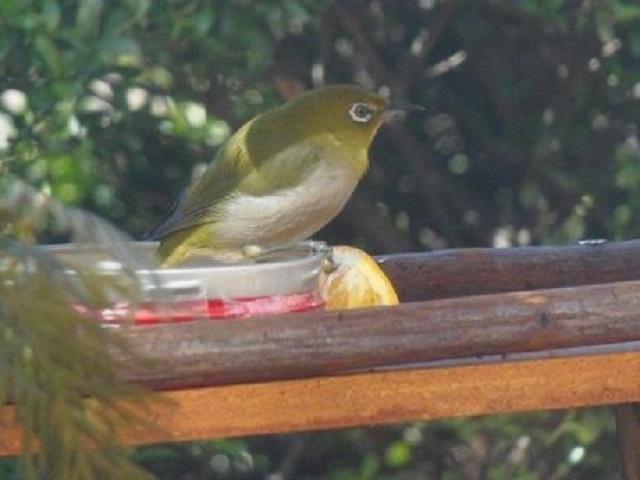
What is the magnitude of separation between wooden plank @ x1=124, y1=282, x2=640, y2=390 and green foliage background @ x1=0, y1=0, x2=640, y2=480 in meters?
1.96

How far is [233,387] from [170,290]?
0.15m

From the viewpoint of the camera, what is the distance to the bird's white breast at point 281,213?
3156mm

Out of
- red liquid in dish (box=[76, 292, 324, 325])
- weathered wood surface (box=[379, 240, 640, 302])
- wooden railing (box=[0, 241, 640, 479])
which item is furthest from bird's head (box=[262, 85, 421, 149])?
→ wooden railing (box=[0, 241, 640, 479])

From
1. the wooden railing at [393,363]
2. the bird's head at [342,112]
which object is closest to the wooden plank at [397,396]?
the wooden railing at [393,363]

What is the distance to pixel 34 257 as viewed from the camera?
1653 mm

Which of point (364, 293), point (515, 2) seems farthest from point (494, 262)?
point (515, 2)

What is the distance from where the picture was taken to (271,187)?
10.6ft

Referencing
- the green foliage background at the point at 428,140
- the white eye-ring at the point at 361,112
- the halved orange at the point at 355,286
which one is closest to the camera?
the halved orange at the point at 355,286

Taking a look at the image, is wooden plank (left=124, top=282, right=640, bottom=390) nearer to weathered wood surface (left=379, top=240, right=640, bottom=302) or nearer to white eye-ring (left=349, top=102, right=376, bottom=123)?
weathered wood surface (left=379, top=240, right=640, bottom=302)

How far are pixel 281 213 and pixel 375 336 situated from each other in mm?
1032

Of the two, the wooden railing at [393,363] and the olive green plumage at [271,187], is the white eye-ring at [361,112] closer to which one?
the olive green plumage at [271,187]

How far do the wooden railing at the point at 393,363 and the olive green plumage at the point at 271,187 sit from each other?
81 cm

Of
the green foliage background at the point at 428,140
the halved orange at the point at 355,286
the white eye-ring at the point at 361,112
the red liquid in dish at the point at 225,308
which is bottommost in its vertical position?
the green foliage background at the point at 428,140

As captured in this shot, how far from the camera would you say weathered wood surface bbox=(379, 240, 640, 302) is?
308cm
